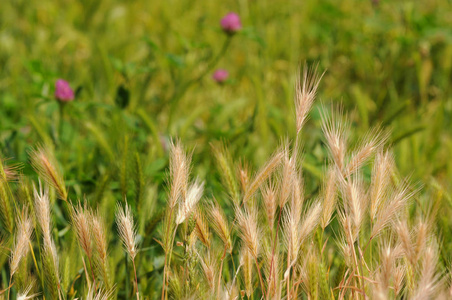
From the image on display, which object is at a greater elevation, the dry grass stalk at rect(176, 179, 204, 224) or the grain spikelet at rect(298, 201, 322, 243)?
the dry grass stalk at rect(176, 179, 204, 224)

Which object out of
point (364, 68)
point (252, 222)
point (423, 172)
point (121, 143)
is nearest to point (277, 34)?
point (364, 68)

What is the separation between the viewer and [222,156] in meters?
0.98

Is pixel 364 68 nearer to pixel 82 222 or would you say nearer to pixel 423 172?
pixel 423 172

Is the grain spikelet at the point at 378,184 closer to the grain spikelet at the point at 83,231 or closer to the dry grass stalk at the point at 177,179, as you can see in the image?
the dry grass stalk at the point at 177,179

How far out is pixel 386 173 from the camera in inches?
33.6

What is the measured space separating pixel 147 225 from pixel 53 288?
0.24m

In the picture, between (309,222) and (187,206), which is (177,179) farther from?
(309,222)

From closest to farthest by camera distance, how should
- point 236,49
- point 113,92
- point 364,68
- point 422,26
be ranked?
point 113,92
point 422,26
point 364,68
point 236,49

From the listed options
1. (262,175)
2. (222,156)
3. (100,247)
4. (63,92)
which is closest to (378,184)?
(262,175)

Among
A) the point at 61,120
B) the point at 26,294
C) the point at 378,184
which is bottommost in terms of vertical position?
the point at 61,120

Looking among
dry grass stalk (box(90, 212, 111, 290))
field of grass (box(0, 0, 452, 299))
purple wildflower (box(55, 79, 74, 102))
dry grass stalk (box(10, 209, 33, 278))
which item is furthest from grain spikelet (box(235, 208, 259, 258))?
purple wildflower (box(55, 79, 74, 102))

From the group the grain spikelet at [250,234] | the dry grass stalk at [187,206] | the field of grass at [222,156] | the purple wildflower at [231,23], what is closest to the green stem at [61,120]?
the field of grass at [222,156]

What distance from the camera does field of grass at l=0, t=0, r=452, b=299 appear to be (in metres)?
0.82

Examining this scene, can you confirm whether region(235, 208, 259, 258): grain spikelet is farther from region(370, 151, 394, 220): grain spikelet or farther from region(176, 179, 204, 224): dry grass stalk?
region(370, 151, 394, 220): grain spikelet
